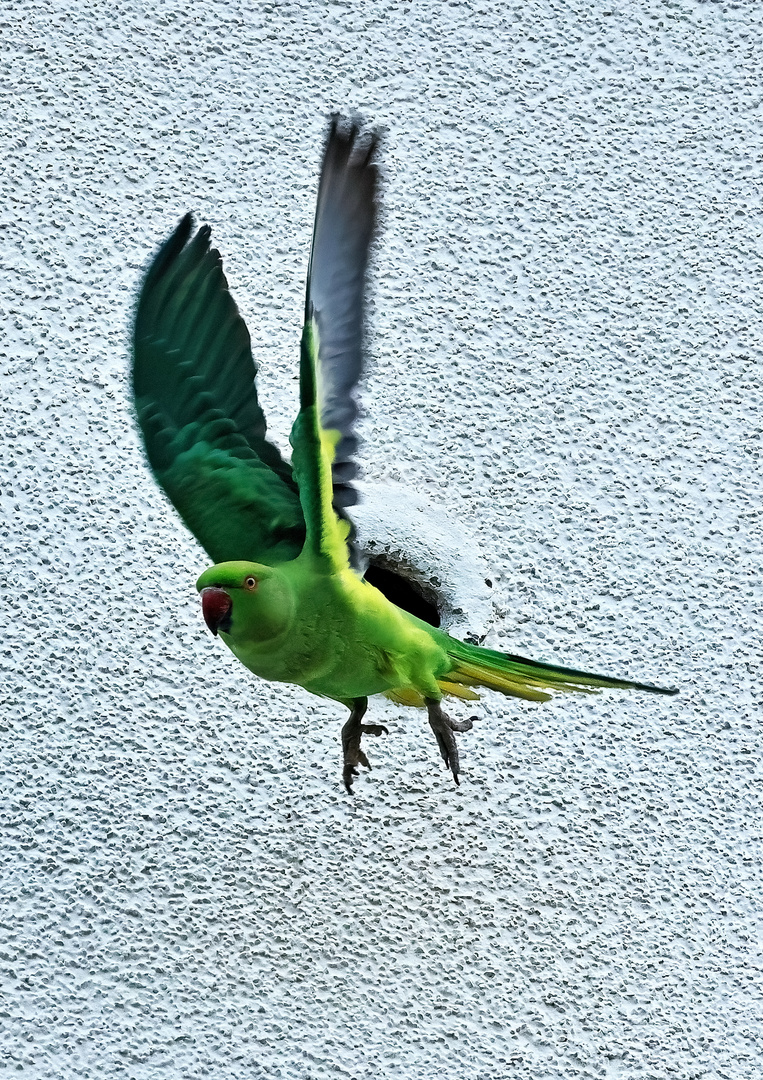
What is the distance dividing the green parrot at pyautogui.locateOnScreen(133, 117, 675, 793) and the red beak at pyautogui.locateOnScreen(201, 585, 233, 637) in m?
0.03

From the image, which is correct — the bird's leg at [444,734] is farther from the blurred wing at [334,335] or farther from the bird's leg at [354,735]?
the blurred wing at [334,335]

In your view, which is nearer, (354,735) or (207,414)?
(207,414)

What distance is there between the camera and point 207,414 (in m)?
0.86

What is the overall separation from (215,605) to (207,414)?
0.18 m

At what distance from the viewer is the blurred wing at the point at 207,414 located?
2.73 feet

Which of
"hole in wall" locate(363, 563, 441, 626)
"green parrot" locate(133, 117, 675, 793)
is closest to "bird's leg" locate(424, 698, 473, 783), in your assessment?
"green parrot" locate(133, 117, 675, 793)

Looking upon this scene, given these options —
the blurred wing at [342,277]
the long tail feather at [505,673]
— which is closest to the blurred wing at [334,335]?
the blurred wing at [342,277]

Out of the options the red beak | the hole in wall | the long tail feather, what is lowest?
the hole in wall

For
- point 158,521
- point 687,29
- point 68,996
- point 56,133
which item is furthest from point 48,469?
point 687,29

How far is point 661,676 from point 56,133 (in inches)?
30.9

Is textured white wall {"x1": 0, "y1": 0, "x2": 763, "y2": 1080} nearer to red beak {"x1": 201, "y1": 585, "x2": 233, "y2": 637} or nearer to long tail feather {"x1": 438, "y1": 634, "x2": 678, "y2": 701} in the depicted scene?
long tail feather {"x1": 438, "y1": 634, "x2": 678, "y2": 701}

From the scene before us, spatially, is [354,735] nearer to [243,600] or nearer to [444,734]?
[444,734]

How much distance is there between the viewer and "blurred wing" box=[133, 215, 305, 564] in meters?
0.83

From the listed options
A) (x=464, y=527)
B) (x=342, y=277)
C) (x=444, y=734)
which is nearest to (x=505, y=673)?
(x=444, y=734)
